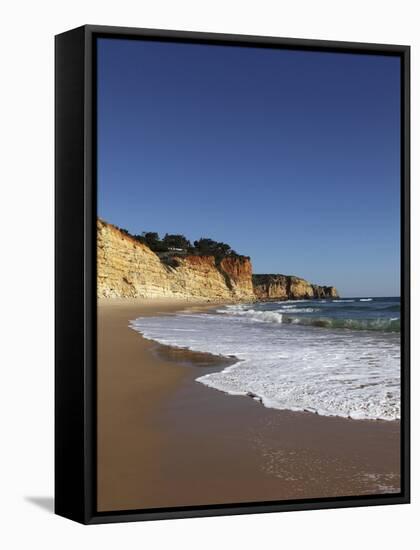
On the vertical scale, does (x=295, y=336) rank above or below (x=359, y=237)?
below

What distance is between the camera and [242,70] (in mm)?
5492

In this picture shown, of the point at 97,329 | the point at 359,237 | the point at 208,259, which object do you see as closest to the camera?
the point at 97,329

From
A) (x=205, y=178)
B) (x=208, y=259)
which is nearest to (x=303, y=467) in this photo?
(x=208, y=259)

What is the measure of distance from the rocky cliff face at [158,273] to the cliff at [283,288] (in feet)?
0.18

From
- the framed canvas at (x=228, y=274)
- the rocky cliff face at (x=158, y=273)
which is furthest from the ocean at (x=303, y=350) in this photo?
the rocky cliff face at (x=158, y=273)

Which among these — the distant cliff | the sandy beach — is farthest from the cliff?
the sandy beach

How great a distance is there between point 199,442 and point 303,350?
0.85 metres

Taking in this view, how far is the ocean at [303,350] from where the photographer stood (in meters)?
5.57

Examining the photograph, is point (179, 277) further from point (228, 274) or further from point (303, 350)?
point (303, 350)

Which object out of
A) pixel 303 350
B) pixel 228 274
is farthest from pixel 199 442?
pixel 228 274

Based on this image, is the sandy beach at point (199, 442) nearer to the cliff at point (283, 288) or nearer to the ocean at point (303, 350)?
the ocean at point (303, 350)

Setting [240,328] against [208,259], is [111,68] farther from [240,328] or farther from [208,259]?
[240,328]

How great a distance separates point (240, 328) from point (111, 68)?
1699mm

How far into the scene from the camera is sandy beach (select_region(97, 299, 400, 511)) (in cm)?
514
